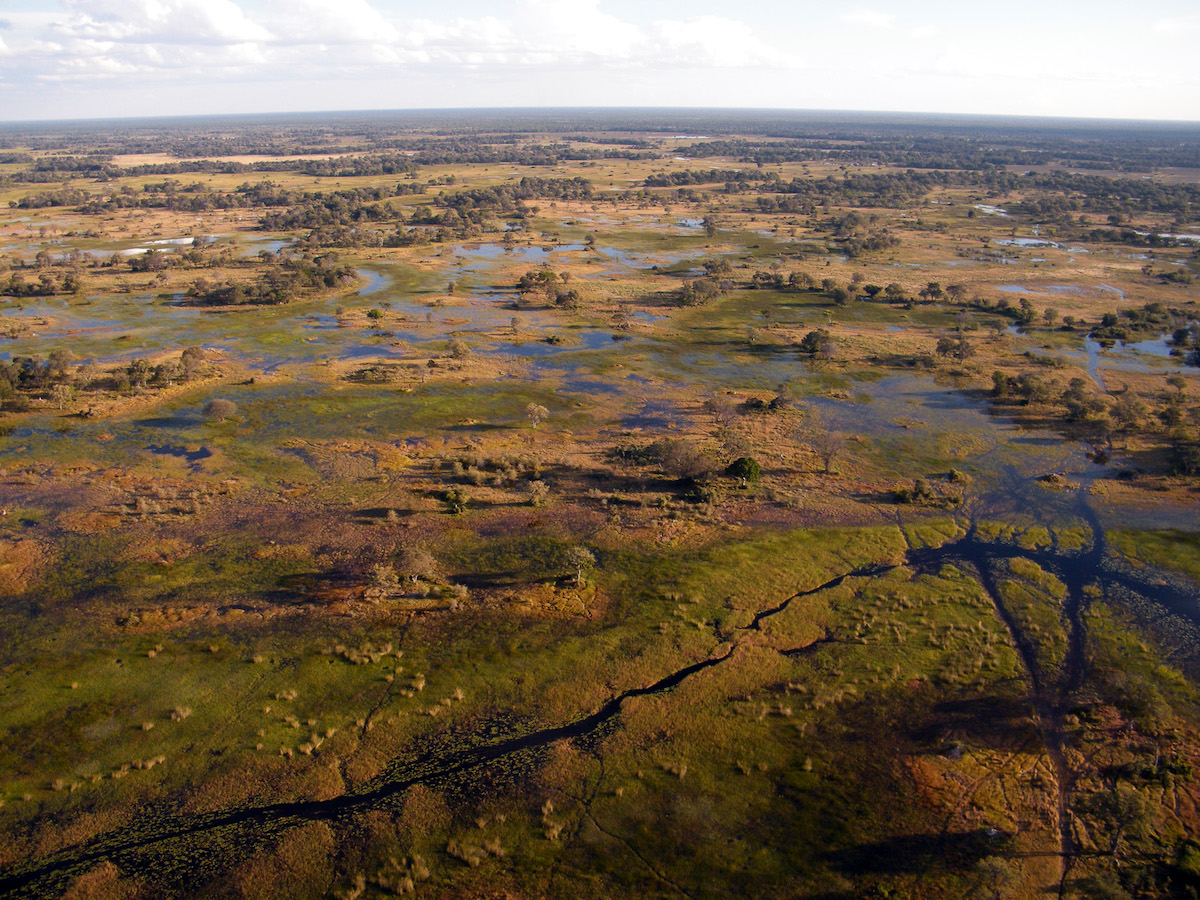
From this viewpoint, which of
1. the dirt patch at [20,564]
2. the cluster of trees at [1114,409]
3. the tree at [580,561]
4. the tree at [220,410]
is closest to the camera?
the dirt patch at [20,564]

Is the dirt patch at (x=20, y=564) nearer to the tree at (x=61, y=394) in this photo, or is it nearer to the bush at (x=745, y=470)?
the tree at (x=61, y=394)

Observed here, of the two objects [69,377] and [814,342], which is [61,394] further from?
[814,342]

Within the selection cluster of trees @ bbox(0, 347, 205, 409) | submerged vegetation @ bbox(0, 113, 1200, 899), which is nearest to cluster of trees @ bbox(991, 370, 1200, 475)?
submerged vegetation @ bbox(0, 113, 1200, 899)

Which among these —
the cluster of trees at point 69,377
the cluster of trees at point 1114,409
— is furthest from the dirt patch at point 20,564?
the cluster of trees at point 1114,409

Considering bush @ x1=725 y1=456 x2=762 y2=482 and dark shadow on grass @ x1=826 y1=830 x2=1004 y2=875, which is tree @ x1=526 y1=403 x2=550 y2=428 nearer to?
bush @ x1=725 y1=456 x2=762 y2=482

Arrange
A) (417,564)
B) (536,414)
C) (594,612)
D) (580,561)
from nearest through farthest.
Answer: (594,612) < (417,564) < (580,561) < (536,414)

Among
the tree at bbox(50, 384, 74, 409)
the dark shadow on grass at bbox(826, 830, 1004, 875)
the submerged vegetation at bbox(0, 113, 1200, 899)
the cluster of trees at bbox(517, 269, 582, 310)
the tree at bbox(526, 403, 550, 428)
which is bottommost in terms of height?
the dark shadow on grass at bbox(826, 830, 1004, 875)

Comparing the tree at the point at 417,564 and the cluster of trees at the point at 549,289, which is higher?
the cluster of trees at the point at 549,289

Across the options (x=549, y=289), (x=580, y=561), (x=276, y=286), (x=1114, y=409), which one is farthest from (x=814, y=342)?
(x=276, y=286)
